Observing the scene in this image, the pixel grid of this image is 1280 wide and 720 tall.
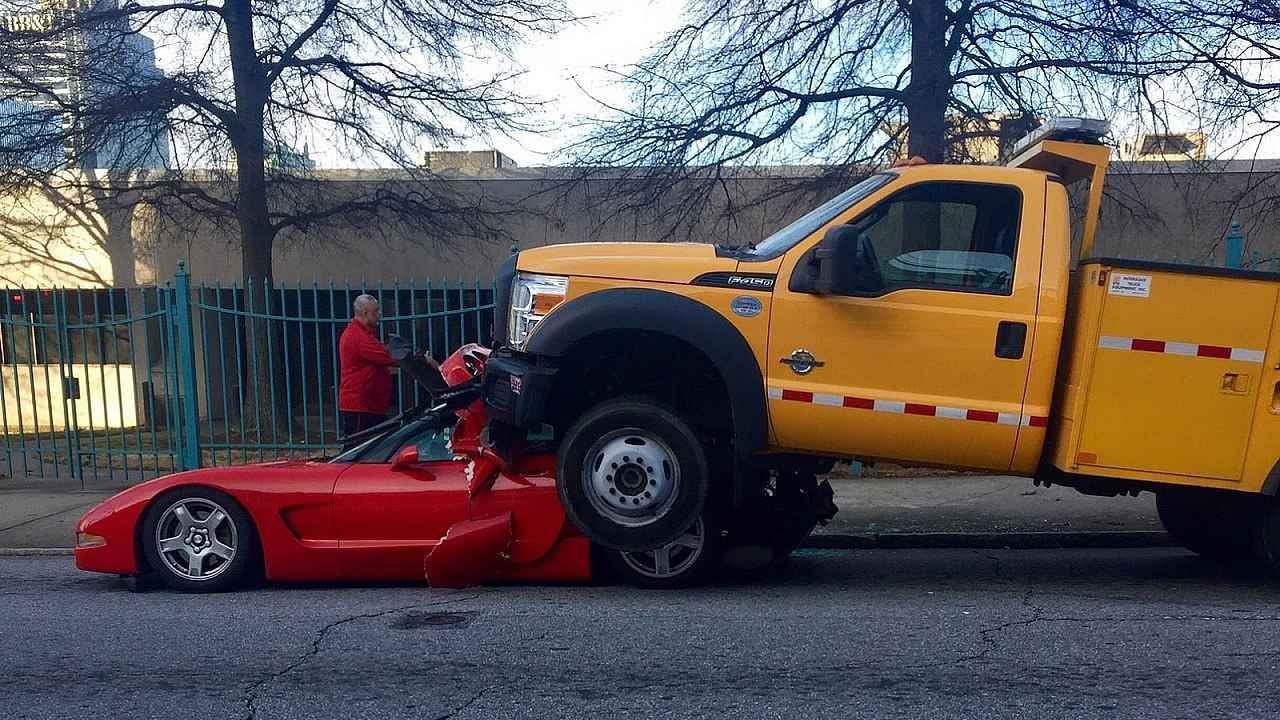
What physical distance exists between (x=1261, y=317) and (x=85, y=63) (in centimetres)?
1327

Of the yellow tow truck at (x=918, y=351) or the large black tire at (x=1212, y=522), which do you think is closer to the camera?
the yellow tow truck at (x=918, y=351)

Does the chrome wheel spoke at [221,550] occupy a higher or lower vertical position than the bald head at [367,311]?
lower

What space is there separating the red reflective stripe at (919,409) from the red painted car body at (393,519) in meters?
2.05

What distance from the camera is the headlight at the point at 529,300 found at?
5.56 metres

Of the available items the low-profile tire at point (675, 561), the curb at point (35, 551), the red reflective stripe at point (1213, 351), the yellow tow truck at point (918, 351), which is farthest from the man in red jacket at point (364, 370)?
the red reflective stripe at point (1213, 351)

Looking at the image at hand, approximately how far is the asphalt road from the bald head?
288 centimetres

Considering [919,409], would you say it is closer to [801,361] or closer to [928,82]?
[801,361]

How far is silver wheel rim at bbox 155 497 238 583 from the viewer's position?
19.7 feet

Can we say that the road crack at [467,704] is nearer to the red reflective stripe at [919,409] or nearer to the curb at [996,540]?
the red reflective stripe at [919,409]

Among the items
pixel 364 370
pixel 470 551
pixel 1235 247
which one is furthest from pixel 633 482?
pixel 1235 247

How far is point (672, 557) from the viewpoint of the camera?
236 inches

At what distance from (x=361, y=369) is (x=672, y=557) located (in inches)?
148

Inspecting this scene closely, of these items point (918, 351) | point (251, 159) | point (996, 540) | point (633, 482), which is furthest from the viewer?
point (251, 159)

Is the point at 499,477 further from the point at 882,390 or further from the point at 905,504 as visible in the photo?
the point at 905,504
